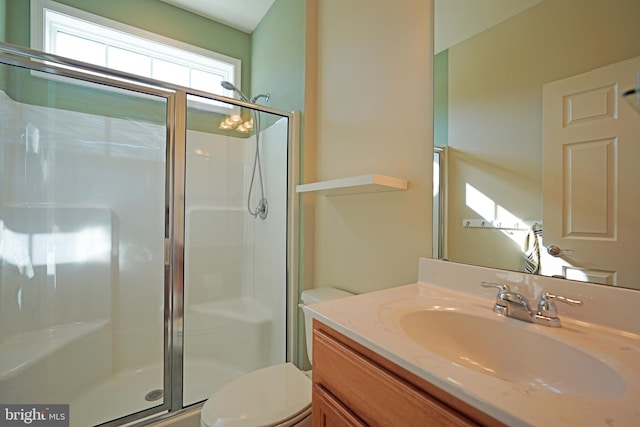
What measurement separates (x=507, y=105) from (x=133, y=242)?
2.18 m

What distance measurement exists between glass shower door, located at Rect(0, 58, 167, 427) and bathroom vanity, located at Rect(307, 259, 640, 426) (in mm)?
1348

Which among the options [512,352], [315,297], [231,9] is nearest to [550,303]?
[512,352]

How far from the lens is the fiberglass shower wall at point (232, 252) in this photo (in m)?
1.79

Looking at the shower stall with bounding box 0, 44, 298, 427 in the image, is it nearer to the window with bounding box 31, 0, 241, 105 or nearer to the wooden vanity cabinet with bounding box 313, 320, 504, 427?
the window with bounding box 31, 0, 241, 105

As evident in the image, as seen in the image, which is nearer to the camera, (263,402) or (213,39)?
(263,402)

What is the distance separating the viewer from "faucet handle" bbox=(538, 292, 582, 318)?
2.39ft

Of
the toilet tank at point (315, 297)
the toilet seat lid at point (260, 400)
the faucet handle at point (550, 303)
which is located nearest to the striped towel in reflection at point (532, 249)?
the faucet handle at point (550, 303)

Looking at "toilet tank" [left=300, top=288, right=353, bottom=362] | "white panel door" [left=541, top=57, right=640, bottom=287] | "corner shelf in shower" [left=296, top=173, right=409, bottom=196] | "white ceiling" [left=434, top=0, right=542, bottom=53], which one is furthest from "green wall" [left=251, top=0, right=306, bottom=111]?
→ "white panel door" [left=541, top=57, right=640, bottom=287]

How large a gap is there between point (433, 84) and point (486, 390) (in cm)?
108

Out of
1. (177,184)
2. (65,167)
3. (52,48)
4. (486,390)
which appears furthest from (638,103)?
(52,48)

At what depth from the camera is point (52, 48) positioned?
192cm

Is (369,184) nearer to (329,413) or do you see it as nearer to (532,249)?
(532,249)

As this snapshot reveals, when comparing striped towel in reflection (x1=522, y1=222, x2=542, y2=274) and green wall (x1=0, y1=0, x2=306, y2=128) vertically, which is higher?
green wall (x1=0, y1=0, x2=306, y2=128)

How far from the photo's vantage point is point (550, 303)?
29.4 inches
